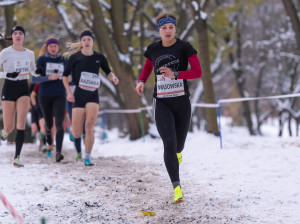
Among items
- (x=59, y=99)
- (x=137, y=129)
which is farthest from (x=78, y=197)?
(x=137, y=129)

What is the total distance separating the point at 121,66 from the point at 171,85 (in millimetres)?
7435

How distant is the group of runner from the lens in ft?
13.9

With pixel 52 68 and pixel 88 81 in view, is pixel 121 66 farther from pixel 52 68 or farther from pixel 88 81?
pixel 88 81

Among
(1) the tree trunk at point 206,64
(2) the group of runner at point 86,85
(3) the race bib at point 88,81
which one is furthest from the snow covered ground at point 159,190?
(1) the tree trunk at point 206,64

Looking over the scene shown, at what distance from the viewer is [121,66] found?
11.6m

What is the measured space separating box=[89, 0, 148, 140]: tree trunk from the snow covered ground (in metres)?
4.85

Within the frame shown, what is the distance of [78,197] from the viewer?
4.29m

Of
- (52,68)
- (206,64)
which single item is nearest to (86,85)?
(52,68)

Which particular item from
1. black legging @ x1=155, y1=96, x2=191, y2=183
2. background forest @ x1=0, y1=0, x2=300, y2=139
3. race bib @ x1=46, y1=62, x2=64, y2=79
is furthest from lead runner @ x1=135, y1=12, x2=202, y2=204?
race bib @ x1=46, y1=62, x2=64, y2=79

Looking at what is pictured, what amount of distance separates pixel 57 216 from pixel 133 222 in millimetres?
767

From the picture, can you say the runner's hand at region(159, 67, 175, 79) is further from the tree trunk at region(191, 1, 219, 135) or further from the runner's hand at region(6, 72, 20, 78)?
the tree trunk at region(191, 1, 219, 135)

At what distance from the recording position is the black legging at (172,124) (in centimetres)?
414

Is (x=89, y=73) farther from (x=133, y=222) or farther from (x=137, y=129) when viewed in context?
(x=137, y=129)

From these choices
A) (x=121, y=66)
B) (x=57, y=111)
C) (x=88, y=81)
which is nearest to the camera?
(x=88, y=81)
